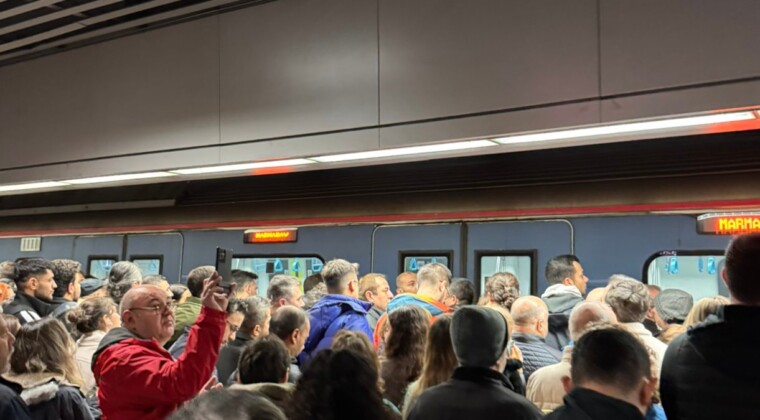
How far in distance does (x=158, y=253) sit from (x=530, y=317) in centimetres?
581

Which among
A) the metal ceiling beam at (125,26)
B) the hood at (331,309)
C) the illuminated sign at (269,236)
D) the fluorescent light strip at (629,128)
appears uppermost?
the metal ceiling beam at (125,26)

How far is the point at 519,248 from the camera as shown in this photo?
5.81 m

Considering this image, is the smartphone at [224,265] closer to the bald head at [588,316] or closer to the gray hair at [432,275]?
the bald head at [588,316]

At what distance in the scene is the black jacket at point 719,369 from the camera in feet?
6.04

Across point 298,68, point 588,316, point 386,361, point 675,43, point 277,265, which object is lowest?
point 386,361

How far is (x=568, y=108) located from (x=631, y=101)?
0.87 ft

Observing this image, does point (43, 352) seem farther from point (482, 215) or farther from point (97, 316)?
point (482, 215)

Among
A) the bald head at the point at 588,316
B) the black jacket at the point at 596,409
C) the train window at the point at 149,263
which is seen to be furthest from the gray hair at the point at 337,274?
the train window at the point at 149,263

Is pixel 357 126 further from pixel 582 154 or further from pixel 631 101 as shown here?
pixel 582 154

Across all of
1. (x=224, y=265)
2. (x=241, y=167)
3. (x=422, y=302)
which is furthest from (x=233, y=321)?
(x=224, y=265)

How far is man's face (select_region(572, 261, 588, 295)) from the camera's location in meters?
5.28

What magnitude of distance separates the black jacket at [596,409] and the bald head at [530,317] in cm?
170

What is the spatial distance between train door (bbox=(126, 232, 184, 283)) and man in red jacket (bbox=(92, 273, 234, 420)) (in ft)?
19.0

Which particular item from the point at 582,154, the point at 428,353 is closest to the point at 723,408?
the point at 428,353
